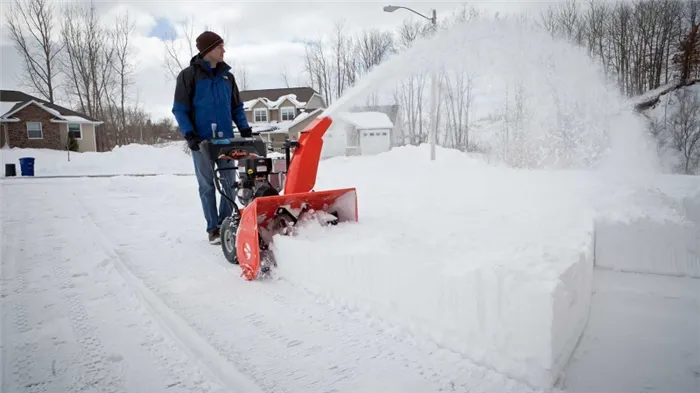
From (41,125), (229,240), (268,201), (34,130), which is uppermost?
(41,125)

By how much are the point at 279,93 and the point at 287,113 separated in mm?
3832

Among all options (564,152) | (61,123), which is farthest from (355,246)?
(61,123)

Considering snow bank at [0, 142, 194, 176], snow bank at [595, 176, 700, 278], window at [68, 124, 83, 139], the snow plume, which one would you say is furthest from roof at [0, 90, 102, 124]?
snow bank at [595, 176, 700, 278]

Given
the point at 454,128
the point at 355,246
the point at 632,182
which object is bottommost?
the point at 355,246

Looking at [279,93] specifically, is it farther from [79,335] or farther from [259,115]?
[79,335]

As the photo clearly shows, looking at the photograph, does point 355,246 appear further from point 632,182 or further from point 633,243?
point 632,182

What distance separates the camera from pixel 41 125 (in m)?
31.0

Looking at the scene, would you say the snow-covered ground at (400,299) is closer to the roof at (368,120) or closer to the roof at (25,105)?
the roof at (368,120)

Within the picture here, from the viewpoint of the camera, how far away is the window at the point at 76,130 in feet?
105

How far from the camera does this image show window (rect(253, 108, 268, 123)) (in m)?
37.9

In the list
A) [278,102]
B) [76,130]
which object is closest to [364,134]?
[278,102]

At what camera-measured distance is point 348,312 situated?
2502mm

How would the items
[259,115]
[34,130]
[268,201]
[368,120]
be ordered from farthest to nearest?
[259,115], [368,120], [34,130], [268,201]

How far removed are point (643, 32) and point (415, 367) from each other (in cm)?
3211
